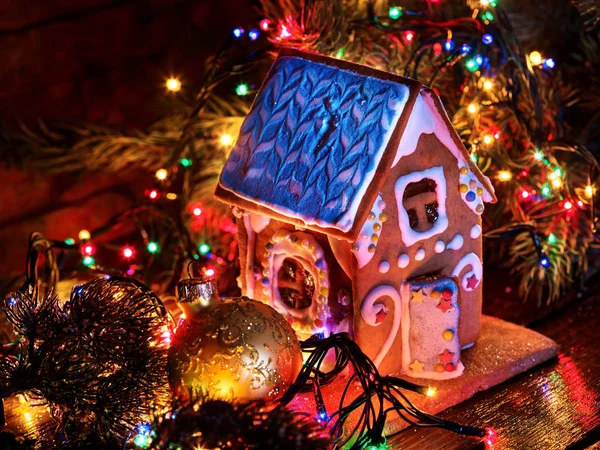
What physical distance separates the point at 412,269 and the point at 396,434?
0.81 feet

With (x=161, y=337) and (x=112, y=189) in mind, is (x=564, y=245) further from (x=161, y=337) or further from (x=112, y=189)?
(x=112, y=189)

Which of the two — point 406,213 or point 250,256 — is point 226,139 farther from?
point 406,213

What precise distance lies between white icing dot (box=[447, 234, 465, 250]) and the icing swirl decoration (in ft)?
0.64

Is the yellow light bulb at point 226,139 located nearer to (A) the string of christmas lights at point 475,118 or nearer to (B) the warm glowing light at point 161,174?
(A) the string of christmas lights at point 475,118

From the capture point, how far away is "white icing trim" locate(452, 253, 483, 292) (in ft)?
4.48

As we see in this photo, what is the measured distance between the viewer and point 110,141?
77.7 inches

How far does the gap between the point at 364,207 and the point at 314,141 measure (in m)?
0.14

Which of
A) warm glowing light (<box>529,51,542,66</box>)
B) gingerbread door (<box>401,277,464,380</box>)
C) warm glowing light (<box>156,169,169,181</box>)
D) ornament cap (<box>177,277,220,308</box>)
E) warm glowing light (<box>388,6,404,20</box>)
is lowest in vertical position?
gingerbread door (<box>401,277,464,380</box>)

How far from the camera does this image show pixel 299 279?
1.38m

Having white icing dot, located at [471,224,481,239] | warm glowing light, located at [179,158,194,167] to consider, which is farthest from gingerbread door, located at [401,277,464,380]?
warm glowing light, located at [179,158,194,167]

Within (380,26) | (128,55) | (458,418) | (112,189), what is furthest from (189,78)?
(458,418)

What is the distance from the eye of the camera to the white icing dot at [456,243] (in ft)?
4.40

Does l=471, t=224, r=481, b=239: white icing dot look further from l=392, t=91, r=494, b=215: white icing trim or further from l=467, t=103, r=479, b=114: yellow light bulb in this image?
l=467, t=103, r=479, b=114: yellow light bulb

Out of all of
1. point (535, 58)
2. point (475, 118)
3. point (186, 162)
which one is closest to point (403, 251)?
point (475, 118)
